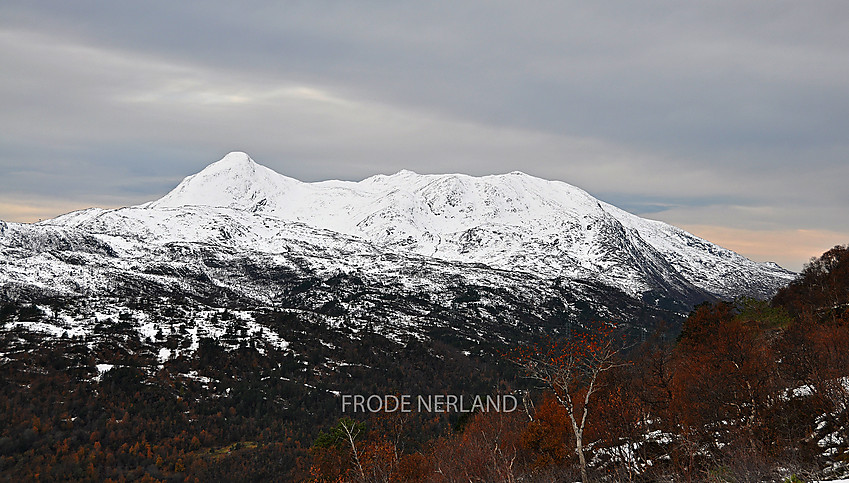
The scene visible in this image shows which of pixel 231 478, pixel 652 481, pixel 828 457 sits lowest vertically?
pixel 231 478

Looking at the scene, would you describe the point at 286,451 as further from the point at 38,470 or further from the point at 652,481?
the point at 652,481

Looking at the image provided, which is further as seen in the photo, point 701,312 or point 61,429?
point 61,429

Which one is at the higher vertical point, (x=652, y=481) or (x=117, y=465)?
(x=652, y=481)

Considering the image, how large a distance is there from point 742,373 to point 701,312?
68.3 m

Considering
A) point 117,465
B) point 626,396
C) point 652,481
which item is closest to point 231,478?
point 117,465

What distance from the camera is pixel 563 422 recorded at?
57531 millimetres

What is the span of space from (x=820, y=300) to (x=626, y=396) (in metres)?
69.9

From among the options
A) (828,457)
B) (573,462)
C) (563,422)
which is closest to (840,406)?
(828,457)

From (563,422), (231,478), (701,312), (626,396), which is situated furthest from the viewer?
(231,478)

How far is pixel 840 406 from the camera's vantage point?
1109 inches

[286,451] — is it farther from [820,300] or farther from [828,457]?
[828,457]

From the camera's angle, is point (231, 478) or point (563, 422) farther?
point (231, 478)

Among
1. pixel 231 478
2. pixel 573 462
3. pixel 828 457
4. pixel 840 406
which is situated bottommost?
pixel 231 478

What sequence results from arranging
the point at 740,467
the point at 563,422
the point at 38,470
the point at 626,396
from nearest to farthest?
the point at 740,467 < the point at 626,396 < the point at 563,422 < the point at 38,470
